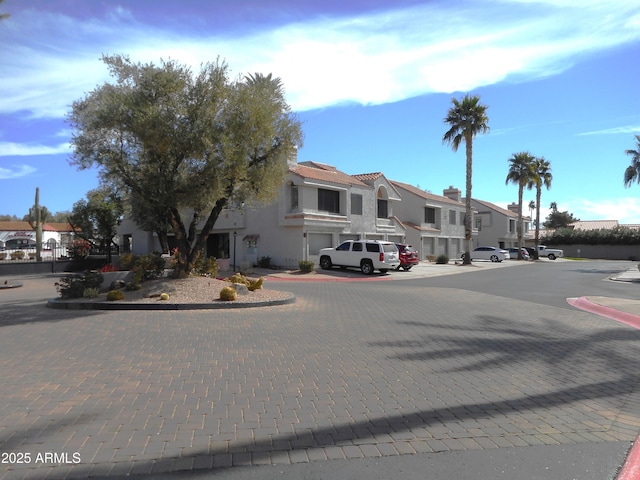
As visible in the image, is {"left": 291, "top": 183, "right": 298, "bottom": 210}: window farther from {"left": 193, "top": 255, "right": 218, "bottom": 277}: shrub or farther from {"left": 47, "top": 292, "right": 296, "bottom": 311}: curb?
{"left": 47, "top": 292, "right": 296, "bottom": 311}: curb

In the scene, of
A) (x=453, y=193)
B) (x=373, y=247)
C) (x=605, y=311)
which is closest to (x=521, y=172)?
(x=453, y=193)

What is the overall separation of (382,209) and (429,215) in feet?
35.6

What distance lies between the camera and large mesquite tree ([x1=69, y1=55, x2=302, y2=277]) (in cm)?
1302

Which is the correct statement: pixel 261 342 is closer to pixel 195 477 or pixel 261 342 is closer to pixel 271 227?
pixel 195 477

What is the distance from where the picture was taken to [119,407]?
5023 millimetres

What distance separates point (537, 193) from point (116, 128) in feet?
170

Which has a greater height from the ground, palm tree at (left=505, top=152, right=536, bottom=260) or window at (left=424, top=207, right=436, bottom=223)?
palm tree at (left=505, top=152, right=536, bottom=260)

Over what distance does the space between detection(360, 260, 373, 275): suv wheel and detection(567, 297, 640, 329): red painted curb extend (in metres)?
12.1

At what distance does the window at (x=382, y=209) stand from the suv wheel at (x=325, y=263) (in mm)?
9577

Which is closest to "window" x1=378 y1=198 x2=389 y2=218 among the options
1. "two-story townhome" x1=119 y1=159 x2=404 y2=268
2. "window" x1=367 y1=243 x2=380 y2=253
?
"two-story townhome" x1=119 y1=159 x2=404 y2=268

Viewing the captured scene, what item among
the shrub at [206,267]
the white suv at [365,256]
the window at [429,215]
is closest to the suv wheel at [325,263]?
the white suv at [365,256]

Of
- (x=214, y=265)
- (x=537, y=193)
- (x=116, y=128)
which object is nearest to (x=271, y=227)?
(x=214, y=265)

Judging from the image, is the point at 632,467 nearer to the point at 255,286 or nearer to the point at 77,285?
the point at 255,286

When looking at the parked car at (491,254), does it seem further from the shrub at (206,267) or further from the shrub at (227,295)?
the shrub at (227,295)
